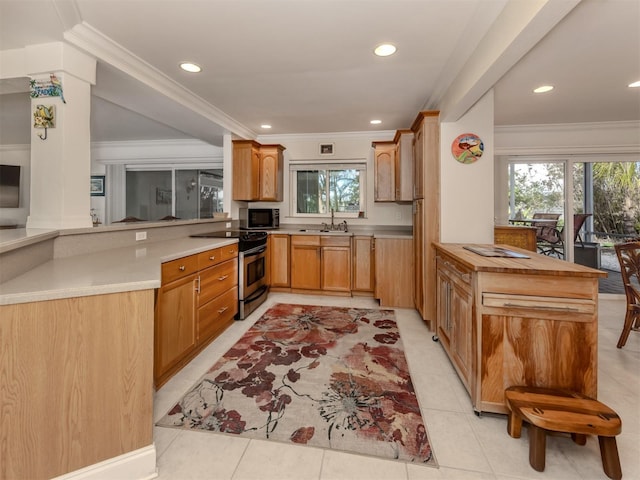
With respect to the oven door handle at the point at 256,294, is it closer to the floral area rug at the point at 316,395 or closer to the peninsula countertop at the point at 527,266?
the floral area rug at the point at 316,395

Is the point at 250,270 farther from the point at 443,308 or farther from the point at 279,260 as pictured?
the point at 443,308

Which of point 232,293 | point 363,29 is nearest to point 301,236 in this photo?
point 232,293

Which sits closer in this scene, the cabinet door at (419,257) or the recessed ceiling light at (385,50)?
the recessed ceiling light at (385,50)

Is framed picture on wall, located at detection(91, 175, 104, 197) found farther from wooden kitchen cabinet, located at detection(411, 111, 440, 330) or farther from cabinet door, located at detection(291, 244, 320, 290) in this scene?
wooden kitchen cabinet, located at detection(411, 111, 440, 330)

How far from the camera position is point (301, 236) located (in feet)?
13.5

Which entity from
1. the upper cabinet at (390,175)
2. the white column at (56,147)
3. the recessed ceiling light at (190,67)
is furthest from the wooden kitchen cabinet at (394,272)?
the white column at (56,147)

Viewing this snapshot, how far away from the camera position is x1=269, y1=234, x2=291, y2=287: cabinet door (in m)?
4.16

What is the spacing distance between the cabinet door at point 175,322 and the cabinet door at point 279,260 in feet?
6.39

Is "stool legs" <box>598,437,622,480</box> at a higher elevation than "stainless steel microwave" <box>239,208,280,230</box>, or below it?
below

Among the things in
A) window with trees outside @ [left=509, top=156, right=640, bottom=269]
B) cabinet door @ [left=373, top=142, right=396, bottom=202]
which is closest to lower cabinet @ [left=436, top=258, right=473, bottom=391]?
cabinet door @ [left=373, top=142, right=396, bottom=202]

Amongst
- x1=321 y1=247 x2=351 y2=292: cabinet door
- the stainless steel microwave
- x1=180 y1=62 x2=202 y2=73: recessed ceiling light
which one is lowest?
x1=321 y1=247 x2=351 y2=292: cabinet door

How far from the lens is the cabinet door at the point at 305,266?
4.07 meters

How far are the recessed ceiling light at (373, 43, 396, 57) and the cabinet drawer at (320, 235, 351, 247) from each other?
2263mm

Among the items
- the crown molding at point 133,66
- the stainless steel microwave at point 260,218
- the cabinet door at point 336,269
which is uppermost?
the crown molding at point 133,66
